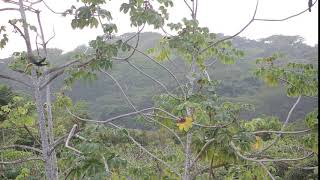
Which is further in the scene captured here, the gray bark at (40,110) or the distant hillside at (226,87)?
the distant hillside at (226,87)

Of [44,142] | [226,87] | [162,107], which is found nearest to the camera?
[44,142]

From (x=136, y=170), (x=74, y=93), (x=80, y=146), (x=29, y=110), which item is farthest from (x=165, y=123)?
(x=74, y=93)

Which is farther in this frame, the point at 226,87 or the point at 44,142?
the point at 226,87

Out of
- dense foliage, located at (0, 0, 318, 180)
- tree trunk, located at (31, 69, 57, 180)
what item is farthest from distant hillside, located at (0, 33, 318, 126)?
tree trunk, located at (31, 69, 57, 180)

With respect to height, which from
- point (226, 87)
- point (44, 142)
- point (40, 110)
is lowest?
point (226, 87)

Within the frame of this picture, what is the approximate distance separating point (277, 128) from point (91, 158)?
1933 millimetres

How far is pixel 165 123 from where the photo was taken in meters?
3.42

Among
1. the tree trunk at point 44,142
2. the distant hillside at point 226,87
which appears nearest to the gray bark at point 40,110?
the tree trunk at point 44,142

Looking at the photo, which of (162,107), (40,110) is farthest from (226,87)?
(40,110)

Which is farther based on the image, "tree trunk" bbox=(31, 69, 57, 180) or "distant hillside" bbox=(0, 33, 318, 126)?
"distant hillside" bbox=(0, 33, 318, 126)

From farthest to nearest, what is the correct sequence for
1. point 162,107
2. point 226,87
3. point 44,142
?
1. point 226,87
2. point 162,107
3. point 44,142

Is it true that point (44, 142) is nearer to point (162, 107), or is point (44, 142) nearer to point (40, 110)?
point (40, 110)

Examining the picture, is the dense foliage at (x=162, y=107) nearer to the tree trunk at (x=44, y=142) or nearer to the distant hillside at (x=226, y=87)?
the tree trunk at (x=44, y=142)

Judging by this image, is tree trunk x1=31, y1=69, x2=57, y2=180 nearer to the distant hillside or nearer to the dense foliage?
the dense foliage
